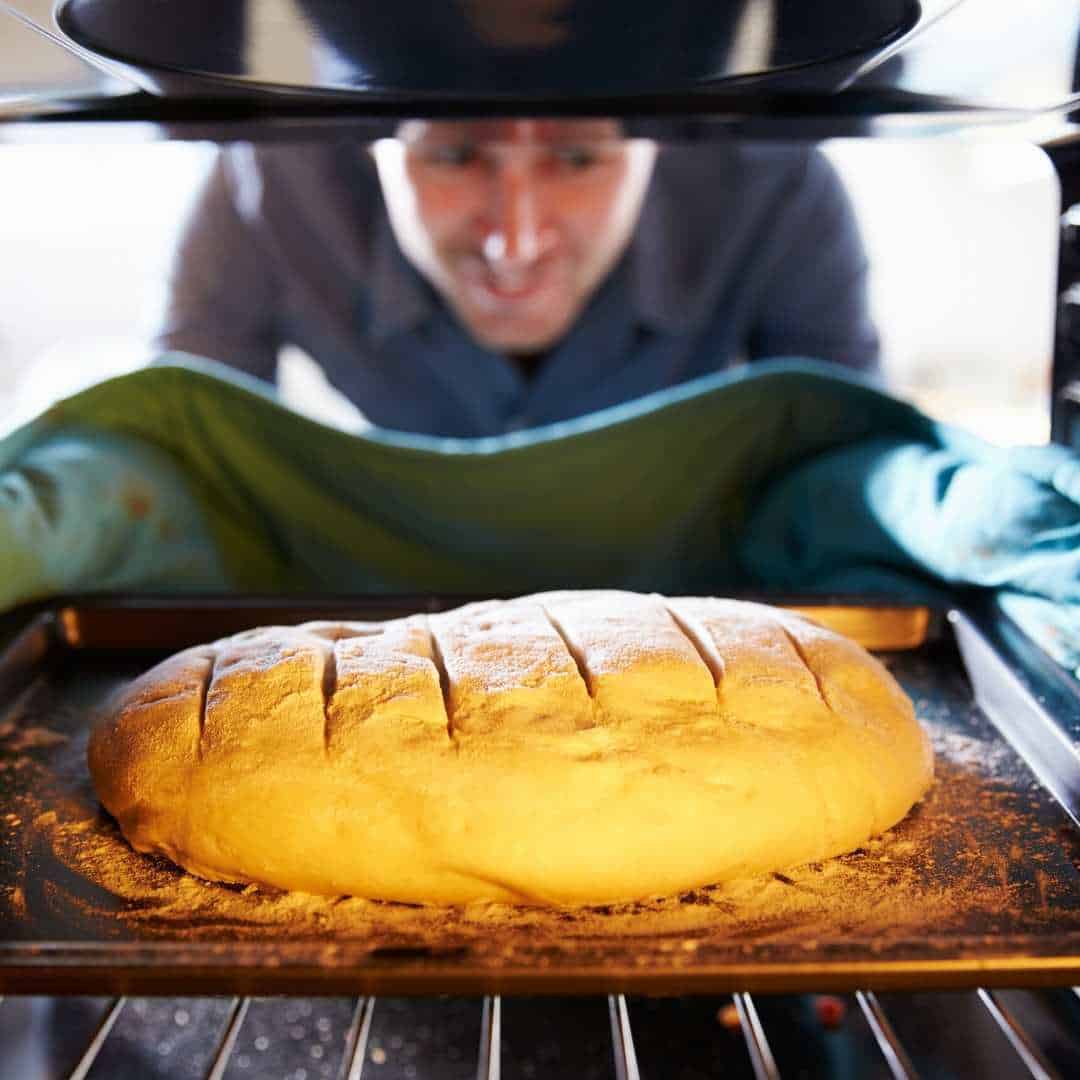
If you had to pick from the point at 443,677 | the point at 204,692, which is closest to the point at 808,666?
the point at 443,677

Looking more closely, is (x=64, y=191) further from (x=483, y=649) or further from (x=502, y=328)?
(x=483, y=649)

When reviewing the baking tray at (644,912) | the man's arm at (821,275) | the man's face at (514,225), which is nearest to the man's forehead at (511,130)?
the man's face at (514,225)

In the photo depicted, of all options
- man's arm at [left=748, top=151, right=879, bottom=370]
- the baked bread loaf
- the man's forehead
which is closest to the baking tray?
the baked bread loaf

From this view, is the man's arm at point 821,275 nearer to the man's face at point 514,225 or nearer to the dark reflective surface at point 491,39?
the man's face at point 514,225

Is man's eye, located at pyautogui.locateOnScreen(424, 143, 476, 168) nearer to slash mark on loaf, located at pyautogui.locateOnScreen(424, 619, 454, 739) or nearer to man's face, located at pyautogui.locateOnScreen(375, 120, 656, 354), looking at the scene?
man's face, located at pyautogui.locateOnScreen(375, 120, 656, 354)

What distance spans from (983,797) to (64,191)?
4.23 metres

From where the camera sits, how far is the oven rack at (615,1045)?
800mm

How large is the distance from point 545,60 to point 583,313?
1334mm

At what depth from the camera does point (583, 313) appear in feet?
6.89

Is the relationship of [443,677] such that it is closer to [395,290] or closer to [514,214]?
[514,214]

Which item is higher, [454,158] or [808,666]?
[454,158]

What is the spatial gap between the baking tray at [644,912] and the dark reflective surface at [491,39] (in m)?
0.56

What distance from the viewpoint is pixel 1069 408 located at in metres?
1.16

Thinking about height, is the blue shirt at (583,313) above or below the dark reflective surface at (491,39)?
below
